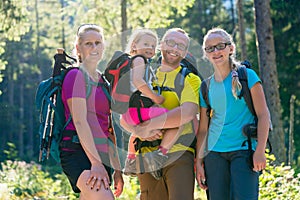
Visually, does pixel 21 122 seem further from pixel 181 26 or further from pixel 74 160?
pixel 74 160

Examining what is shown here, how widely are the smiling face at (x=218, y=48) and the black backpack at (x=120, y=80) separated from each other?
56cm

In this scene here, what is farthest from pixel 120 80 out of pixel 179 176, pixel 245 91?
pixel 245 91

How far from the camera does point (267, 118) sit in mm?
4516

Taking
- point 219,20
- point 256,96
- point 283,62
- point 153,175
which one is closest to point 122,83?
point 153,175

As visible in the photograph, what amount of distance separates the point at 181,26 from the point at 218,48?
6.04m

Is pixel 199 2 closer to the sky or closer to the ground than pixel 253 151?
closer to the sky

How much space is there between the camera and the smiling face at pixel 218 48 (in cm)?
464

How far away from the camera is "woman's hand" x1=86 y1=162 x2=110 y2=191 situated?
14.0 feet

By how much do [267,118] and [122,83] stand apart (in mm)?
1270

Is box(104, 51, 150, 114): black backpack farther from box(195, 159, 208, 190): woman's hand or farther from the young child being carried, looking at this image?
box(195, 159, 208, 190): woman's hand

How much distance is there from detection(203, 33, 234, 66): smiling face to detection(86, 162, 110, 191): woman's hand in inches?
51.4

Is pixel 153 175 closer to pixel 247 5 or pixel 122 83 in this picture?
pixel 122 83

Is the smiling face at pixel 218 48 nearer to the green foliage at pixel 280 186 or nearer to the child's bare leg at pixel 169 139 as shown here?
the child's bare leg at pixel 169 139

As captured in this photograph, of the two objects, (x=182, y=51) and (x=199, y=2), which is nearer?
(x=182, y=51)
